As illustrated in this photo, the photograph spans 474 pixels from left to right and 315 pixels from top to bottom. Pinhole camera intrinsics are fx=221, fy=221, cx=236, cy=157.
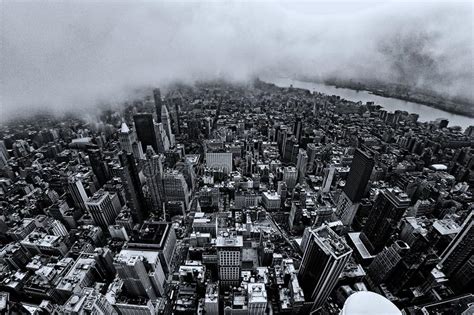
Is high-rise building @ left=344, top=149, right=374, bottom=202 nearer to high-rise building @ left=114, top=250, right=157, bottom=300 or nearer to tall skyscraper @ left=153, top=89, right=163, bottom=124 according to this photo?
high-rise building @ left=114, top=250, right=157, bottom=300

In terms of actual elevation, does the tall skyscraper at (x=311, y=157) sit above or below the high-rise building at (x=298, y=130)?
below

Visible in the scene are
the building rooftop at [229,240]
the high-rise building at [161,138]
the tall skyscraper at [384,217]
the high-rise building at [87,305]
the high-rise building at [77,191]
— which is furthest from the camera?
the high-rise building at [161,138]

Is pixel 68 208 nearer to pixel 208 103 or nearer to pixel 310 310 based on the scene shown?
pixel 310 310

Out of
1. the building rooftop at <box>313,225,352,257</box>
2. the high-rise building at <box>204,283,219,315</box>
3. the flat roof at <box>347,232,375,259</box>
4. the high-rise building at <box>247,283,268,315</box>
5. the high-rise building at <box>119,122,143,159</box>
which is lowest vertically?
the flat roof at <box>347,232,375,259</box>

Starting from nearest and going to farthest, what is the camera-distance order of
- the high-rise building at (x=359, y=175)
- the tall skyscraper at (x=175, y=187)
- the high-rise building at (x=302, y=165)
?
1. the high-rise building at (x=359, y=175)
2. the tall skyscraper at (x=175, y=187)
3. the high-rise building at (x=302, y=165)

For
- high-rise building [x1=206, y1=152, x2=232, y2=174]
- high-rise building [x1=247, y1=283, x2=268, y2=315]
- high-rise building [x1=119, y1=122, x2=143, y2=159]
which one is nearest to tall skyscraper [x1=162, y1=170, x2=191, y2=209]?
high-rise building [x1=206, y1=152, x2=232, y2=174]

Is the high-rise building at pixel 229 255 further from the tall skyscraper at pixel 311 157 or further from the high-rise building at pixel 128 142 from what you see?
the high-rise building at pixel 128 142

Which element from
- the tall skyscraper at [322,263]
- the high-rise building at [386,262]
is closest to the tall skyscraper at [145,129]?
the tall skyscraper at [322,263]
